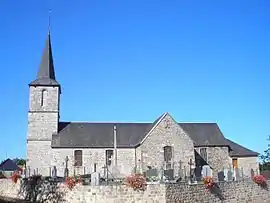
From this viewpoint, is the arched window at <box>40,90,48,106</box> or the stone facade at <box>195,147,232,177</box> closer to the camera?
the arched window at <box>40,90,48,106</box>

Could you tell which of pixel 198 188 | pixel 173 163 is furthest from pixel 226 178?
pixel 173 163

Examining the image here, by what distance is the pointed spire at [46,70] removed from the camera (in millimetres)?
38216

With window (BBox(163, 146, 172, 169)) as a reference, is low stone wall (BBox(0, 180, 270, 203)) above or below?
below

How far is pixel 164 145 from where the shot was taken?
33688 mm

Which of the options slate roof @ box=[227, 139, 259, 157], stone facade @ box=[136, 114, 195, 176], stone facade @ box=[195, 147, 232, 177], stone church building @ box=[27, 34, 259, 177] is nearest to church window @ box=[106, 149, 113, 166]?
stone church building @ box=[27, 34, 259, 177]

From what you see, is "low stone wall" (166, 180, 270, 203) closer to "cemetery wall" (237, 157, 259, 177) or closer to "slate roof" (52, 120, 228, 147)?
"slate roof" (52, 120, 228, 147)

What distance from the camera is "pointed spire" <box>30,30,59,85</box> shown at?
38.2 metres

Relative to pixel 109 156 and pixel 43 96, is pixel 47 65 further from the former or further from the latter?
pixel 109 156

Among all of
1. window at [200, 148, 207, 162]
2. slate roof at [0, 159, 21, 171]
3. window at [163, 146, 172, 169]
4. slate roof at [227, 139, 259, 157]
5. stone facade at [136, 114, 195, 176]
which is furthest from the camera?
slate roof at [0, 159, 21, 171]

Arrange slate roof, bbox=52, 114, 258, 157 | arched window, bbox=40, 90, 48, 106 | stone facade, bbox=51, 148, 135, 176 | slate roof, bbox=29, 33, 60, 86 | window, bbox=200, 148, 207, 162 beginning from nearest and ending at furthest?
stone facade, bbox=51, 148, 135, 176 < slate roof, bbox=52, 114, 258, 157 < arched window, bbox=40, 90, 48, 106 < window, bbox=200, 148, 207, 162 < slate roof, bbox=29, 33, 60, 86

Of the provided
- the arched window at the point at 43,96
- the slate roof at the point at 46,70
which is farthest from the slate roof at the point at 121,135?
the slate roof at the point at 46,70

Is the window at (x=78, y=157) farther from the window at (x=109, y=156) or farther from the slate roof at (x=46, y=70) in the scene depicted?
the slate roof at (x=46, y=70)

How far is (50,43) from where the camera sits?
4094 cm

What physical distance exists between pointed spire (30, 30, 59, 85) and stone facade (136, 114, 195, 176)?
40.8ft
